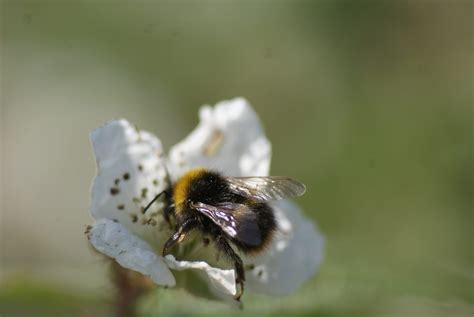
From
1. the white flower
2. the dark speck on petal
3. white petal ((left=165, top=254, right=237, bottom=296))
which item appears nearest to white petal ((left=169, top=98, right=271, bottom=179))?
the white flower

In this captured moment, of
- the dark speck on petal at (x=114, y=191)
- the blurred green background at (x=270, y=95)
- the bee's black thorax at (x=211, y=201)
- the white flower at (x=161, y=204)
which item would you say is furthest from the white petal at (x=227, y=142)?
the blurred green background at (x=270, y=95)

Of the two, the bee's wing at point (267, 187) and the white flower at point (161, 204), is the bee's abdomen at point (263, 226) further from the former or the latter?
the white flower at point (161, 204)

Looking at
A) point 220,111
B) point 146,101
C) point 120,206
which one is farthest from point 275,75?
point 120,206

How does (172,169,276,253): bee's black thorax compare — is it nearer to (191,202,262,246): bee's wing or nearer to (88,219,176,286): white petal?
(191,202,262,246): bee's wing

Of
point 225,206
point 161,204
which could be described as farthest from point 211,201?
point 161,204

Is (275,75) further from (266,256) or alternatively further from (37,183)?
(266,256)

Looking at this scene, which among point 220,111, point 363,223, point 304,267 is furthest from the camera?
point 363,223

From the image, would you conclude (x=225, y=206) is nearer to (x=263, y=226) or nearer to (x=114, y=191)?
(x=263, y=226)
